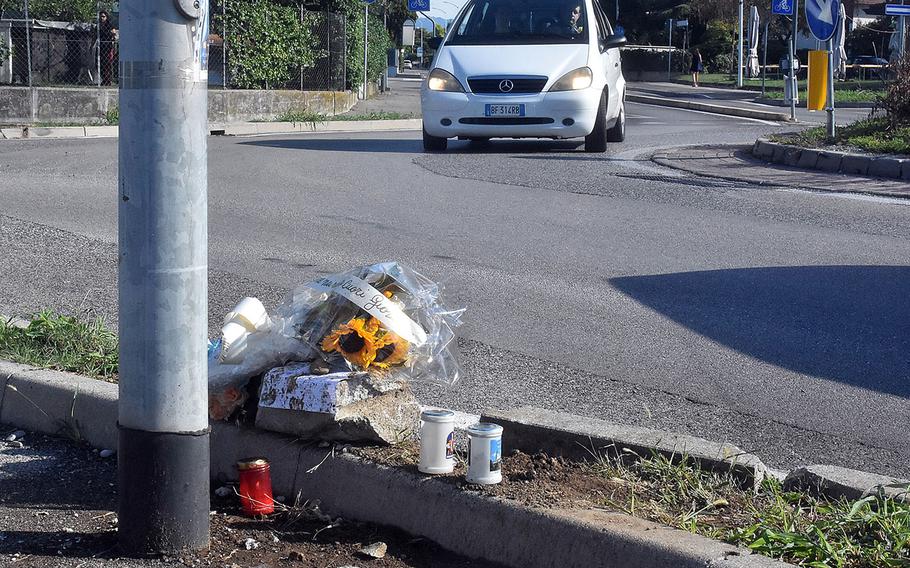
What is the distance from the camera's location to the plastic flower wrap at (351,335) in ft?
11.6

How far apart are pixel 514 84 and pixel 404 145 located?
2.45m

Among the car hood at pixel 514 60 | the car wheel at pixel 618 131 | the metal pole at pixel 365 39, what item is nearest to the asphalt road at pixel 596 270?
the car hood at pixel 514 60

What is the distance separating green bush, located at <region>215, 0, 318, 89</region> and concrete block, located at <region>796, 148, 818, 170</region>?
11.6 meters

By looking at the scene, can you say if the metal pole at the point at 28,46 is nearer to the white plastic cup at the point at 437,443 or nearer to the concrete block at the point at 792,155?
the concrete block at the point at 792,155

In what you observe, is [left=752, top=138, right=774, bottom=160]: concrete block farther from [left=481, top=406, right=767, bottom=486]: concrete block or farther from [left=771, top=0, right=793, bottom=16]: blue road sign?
[left=771, top=0, right=793, bottom=16]: blue road sign

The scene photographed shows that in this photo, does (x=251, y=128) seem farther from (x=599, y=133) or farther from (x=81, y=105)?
(x=599, y=133)

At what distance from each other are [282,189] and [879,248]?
5200 mm

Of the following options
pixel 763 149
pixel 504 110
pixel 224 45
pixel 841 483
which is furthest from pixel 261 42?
pixel 841 483

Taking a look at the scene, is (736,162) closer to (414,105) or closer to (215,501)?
(215,501)

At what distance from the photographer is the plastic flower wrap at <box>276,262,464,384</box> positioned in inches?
139

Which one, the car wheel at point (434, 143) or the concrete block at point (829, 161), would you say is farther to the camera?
the car wheel at point (434, 143)

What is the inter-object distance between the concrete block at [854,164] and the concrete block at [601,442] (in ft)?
29.7

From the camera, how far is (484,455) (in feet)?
10.3

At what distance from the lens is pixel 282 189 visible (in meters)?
10.4
